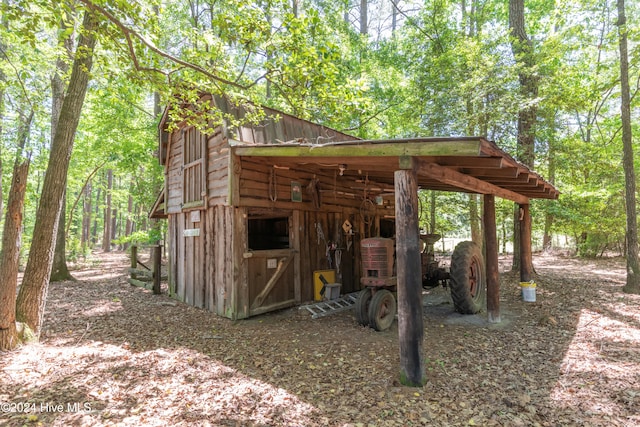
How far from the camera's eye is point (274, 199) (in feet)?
21.6

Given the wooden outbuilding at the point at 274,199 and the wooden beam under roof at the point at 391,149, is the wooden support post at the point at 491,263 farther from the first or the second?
the wooden beam under roof at the point at 391,149

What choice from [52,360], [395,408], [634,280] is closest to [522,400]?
[395,408]

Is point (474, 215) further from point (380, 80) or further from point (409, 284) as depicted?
point (409, 284)

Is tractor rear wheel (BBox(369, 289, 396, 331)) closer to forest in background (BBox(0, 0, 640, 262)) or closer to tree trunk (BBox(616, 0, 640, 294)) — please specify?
forest in background (BBox(0, 0, 640, 262))

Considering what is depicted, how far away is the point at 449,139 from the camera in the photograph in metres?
3.30

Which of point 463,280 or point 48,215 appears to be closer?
point 48,215

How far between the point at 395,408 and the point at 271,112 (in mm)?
5978

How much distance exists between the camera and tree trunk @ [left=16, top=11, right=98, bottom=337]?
448 cm

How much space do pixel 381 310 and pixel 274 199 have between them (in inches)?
115

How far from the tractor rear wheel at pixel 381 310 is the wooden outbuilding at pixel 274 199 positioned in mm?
1393

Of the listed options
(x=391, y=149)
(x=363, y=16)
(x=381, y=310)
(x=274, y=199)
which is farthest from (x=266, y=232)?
(x=363, y=16)

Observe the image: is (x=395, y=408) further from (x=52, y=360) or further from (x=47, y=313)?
(x=47, y=313)

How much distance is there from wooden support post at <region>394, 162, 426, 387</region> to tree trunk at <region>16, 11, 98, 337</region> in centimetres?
441

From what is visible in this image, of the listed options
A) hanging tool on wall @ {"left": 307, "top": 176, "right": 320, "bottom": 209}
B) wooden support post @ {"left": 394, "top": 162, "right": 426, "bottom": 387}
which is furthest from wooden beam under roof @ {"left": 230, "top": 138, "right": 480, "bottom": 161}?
hanging tool on wall @ {"left": 307, "top": 176, "right": 320, "bottom": 209}
